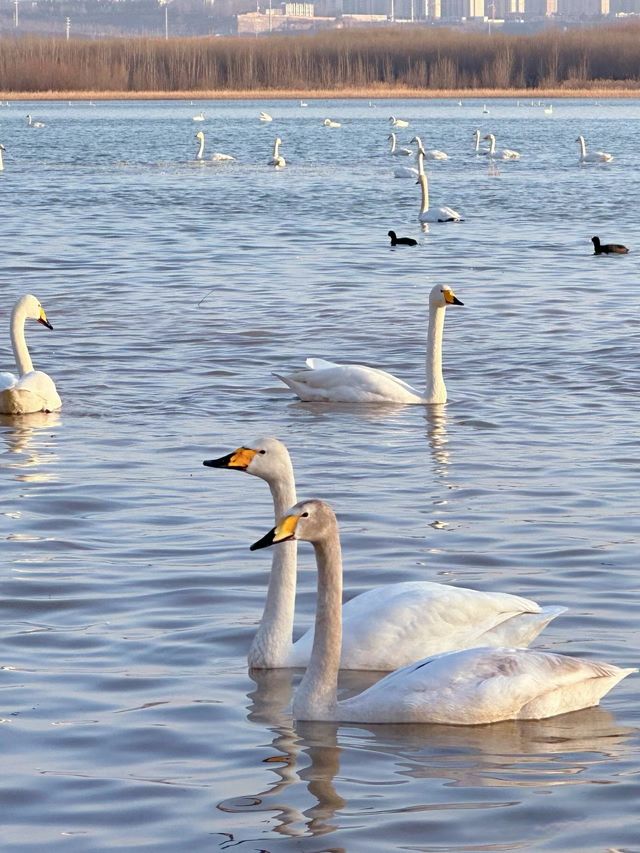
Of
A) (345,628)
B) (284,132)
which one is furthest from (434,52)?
(345,628)

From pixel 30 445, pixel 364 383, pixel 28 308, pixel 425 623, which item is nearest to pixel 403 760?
pixel 425 623

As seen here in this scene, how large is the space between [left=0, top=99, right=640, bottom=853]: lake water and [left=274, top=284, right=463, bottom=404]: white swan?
0.45ft

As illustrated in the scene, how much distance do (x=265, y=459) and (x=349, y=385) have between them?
4.78 m

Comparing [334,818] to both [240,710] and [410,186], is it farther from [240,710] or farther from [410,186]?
[410,186]

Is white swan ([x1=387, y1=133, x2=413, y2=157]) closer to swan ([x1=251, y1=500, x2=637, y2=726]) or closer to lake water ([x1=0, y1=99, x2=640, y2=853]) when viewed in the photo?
lake water ([x1=0, y1=99, x2=640, y2=853])

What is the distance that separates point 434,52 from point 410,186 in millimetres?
41595

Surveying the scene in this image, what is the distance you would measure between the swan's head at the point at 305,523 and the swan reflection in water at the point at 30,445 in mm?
3716

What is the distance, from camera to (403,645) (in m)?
5.36

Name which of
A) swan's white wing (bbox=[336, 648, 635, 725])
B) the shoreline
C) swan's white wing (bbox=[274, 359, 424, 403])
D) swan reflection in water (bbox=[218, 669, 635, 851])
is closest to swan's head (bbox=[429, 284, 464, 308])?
swan's white wing (bbox=[274, 359, 424, 403])

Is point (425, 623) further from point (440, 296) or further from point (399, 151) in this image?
point (399, 151)

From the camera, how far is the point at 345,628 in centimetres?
538

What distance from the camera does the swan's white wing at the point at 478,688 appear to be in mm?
4863

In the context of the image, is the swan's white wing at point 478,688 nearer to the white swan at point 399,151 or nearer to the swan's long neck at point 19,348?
the swan's long neck at point 19,348

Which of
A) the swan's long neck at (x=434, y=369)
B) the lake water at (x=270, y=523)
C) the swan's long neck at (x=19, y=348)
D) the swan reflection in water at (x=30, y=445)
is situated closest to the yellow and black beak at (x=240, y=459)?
the lake water at (x=270, y=523)
